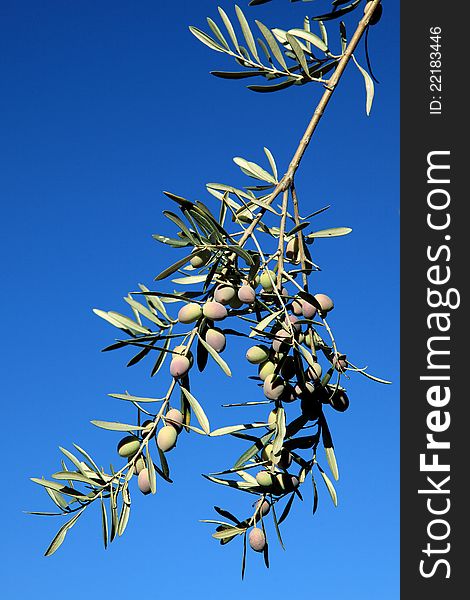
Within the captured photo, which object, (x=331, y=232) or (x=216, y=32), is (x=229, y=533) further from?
(x=216, y=32)

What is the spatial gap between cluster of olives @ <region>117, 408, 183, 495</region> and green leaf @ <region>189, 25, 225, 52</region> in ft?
2.88

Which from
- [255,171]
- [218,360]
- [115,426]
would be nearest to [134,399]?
[115,426]

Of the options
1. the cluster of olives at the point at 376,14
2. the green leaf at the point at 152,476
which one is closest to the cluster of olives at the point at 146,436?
the green leaf at the point at 152,476

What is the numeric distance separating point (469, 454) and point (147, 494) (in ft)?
3.17

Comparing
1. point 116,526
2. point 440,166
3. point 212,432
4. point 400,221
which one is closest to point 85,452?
point 116,526

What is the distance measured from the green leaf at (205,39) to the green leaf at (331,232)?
0.50 m

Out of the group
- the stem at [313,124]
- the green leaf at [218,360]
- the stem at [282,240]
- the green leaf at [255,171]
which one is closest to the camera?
the green leaf at [218,360]

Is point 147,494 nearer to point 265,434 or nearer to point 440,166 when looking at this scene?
point 265,434

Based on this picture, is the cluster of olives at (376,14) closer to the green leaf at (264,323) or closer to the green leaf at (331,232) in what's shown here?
the green leaf at (331,232)

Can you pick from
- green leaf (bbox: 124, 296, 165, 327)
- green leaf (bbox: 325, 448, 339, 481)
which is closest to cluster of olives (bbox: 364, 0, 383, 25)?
green leaf (bbox: 124, 296, 165, 327)

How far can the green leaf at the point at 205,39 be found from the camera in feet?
6.34

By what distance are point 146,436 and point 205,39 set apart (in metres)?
0.95

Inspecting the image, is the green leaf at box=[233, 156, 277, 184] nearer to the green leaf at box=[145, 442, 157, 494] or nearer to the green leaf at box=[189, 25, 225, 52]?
the green leaf at box=[189, 25, 225, 52]

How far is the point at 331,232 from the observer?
5.87 ft
